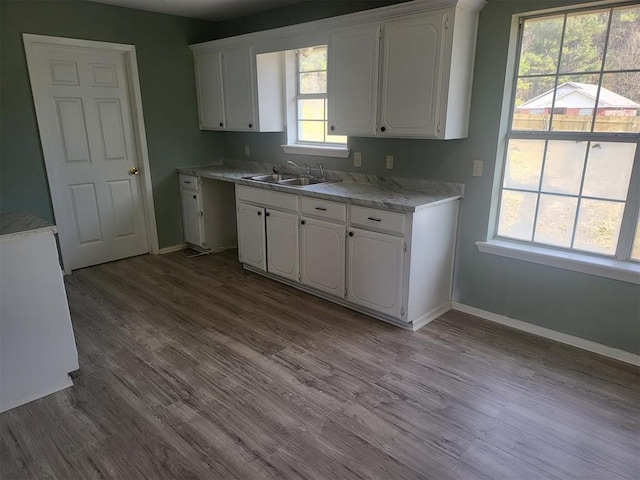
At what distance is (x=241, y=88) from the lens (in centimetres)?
415

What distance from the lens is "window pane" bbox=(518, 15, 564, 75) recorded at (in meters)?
2.65

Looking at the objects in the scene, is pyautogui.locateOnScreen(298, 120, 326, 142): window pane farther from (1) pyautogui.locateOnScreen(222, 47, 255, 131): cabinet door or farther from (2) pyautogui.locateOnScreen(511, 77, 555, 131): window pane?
(2) pyautogui.locateOnScreen(511, 77, 555, 131): window pane

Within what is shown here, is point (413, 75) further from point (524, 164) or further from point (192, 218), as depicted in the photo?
point (192, 218)

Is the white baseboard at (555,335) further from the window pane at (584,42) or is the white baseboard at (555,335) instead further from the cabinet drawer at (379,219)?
the window pane at (584,42)

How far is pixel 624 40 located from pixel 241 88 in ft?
10.00

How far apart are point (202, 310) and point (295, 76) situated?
2395 millimetres

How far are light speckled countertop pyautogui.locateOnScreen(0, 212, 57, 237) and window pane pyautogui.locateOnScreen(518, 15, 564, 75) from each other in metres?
2.99

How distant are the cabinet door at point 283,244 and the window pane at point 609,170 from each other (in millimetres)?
2065

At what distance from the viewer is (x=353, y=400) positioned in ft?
7.48

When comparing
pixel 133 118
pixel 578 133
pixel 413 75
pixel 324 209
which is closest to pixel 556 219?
pixel 578 133

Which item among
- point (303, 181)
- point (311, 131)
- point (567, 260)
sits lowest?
point (567, 260)

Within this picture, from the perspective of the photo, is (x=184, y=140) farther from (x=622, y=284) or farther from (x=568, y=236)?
(x=622, y=284)

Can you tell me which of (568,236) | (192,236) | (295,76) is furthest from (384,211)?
(192,236)

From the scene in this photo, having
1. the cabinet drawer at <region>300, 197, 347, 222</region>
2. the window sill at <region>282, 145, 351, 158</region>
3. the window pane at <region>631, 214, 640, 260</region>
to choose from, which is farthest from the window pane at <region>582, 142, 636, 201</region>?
the window sill at <region>282, 145, 351, 158</region>
